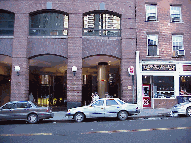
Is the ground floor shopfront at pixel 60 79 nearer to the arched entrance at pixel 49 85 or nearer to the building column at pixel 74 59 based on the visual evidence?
the arched entrance at pixel 49 85

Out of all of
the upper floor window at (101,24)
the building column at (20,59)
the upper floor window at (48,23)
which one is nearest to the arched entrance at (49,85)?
the building column at (20,59)

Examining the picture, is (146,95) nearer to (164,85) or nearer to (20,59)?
(164,85)

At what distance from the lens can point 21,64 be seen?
17469mm

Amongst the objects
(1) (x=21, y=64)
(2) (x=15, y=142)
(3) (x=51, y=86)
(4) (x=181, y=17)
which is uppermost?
(4) (x=181, y=17)

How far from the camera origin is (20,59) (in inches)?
688

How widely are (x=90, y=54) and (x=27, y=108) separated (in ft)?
23.5

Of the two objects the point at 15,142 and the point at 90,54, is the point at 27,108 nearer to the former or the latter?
the point at 15,142

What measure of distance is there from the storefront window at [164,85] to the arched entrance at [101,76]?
391cm

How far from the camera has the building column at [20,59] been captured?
56.6 feet

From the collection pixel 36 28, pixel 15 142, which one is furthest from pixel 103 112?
pixel 36 28

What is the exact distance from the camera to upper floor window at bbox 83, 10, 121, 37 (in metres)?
18.4

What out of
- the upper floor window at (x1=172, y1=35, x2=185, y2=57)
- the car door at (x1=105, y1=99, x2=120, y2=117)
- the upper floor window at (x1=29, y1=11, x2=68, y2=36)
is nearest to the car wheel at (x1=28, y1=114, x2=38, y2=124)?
the car door at (x1=105, y1=99, x2=120, y2=117)

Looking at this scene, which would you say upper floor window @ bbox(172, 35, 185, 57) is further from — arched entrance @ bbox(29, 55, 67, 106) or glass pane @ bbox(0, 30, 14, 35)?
glass pane @ bbox(0, 30, 14, 35)

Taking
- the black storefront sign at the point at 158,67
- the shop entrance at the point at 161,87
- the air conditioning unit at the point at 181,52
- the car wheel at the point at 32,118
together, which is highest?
the air conditioning unit at the point at 181,52
